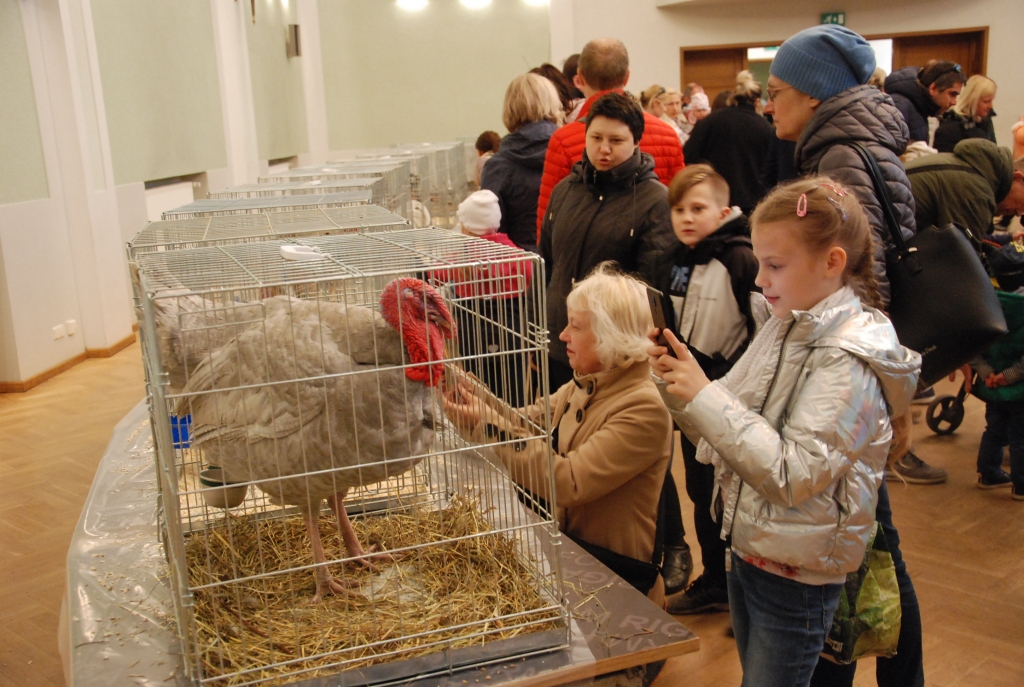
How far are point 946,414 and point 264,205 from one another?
12.8 feet

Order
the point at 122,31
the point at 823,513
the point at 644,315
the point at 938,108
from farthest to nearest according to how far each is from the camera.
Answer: the point at 122,31, the point at 938,108, the point at 644,315, the point at 823,513

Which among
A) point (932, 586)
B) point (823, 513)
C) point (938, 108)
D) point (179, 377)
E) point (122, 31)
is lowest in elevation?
point (932, 586)

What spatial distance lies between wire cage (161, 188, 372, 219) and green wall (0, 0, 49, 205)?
11.8 ft

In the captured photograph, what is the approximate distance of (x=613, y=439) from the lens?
2211mm

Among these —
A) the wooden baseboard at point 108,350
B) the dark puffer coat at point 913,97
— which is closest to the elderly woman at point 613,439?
the dark puffer coat at point 913,97

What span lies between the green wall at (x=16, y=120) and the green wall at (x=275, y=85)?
4.78 m

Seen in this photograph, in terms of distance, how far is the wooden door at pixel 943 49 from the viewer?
12742 mm

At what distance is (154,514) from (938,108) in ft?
18.9

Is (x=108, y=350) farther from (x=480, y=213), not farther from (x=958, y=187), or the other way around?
(x=958, y=187)

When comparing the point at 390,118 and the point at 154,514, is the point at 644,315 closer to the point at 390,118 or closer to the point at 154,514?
the point at 154,514

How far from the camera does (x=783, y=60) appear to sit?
2484mm

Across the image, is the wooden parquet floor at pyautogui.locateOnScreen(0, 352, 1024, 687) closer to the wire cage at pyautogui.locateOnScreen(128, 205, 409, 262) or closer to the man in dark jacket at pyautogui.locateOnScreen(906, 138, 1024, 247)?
the man in dark jacket at pyautogui.locateOnScreen(906, 138, 1024, 247)

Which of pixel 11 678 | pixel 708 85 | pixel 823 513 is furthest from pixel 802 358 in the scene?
pixel 708 85

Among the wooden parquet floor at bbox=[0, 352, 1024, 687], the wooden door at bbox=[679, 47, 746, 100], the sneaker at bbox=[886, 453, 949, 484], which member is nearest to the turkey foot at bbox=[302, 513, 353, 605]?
the wooden parquet floor at bbox=[0, 352, 1024, 687]
